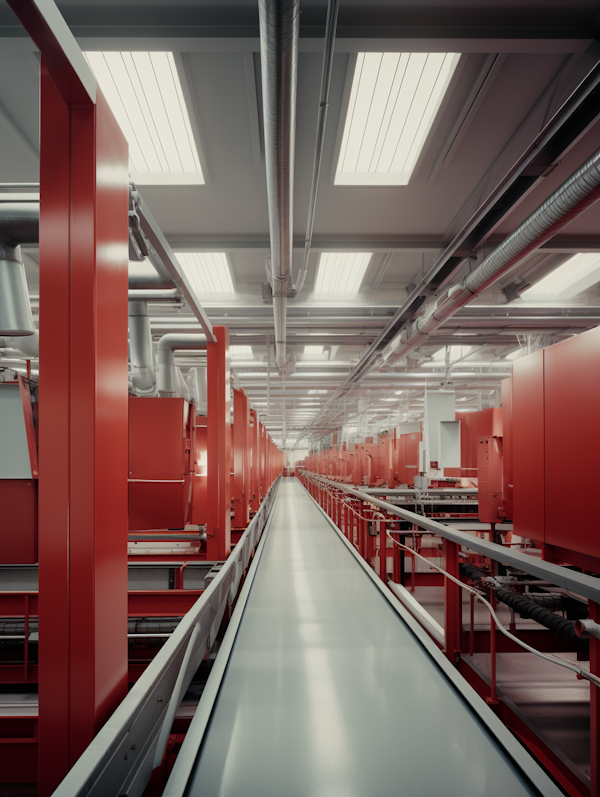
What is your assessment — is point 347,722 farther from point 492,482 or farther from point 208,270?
point 208,270

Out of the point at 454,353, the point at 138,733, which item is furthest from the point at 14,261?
the point at 454,353

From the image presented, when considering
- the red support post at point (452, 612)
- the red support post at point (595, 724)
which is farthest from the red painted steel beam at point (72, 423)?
the red support post at point (452, 612)

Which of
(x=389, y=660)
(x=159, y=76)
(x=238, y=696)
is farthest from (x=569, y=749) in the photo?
(x=159, y=76)

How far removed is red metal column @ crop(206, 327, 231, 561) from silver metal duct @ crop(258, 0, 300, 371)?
136 cm

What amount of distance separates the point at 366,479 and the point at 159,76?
43.3 feet

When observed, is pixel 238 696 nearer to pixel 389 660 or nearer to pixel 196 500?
pixel 389 660

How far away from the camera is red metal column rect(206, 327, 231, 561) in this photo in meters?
4.69

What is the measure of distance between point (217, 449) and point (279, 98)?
324cm

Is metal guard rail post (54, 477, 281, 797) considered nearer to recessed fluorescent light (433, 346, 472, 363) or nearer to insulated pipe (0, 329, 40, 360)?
insulated pipe (0, 329, 40, 360)

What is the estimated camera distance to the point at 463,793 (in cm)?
164

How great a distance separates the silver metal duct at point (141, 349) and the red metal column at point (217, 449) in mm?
923

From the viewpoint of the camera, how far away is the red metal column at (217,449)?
185 inches

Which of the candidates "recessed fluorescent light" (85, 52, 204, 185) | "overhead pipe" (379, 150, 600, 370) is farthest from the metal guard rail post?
"overhead pipe" (379, 150, 600, 370)

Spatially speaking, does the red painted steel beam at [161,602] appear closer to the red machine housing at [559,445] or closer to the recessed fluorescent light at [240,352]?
the red machine housing at [559,445]
